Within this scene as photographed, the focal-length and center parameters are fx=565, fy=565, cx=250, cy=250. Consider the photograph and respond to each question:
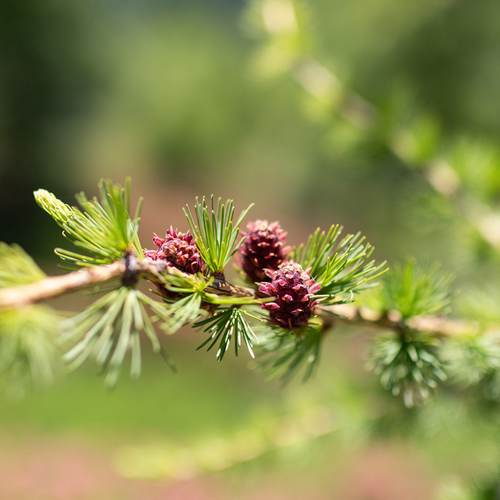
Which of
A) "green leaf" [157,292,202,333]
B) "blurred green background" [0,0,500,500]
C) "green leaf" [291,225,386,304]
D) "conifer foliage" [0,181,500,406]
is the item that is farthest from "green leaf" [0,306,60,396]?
"blurred green background" [0,0,500,500]

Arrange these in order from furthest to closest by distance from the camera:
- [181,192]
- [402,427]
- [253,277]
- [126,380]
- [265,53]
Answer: [181,192] → [126,380] → [265,53] → [402,427] → [253,277]

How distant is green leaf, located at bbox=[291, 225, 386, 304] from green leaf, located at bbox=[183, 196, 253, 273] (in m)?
0.08

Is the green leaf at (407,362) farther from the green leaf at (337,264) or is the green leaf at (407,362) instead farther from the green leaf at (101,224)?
the green leaf at (101,224)

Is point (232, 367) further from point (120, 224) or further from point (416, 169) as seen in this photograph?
point (120, 224)

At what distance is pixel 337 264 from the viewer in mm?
474

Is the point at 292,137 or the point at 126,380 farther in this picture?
the point at 292,137

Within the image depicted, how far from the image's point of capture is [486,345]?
1.92 feet

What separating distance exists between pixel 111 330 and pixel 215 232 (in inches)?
4.3

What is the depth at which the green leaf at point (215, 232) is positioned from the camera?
44 centimetres

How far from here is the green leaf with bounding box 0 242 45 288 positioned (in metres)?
0.43

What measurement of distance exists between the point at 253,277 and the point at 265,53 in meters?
0.82

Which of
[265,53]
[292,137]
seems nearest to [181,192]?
[292,137]

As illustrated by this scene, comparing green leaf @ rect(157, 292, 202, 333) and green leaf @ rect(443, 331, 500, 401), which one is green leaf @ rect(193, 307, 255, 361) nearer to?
green leaf @ rect(157, 292, 202, 333)

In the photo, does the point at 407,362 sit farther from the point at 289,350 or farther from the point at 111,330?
the point at 111,330
